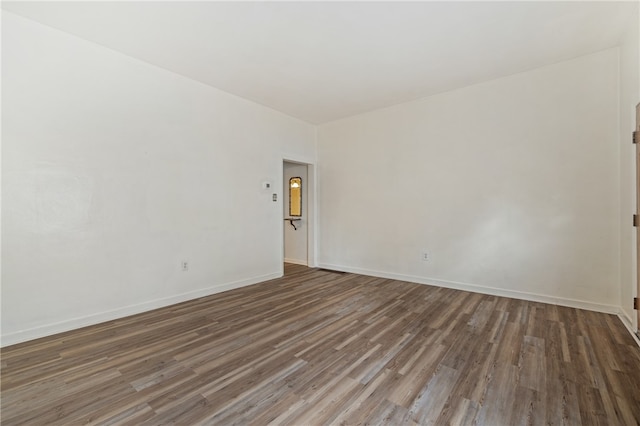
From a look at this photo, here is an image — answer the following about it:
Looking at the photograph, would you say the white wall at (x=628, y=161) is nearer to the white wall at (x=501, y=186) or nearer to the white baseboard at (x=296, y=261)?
the white wall at (x=501, y=186)

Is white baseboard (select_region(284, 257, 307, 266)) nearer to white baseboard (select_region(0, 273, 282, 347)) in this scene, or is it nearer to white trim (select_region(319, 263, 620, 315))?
white trim (select_region(319, 263, 620, 315))

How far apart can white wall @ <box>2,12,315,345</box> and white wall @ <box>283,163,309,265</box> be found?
5.82ft

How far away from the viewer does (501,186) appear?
3672 mm

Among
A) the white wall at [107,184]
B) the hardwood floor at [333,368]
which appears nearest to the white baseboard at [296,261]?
the white wall at [107,184]

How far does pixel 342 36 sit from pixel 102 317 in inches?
149

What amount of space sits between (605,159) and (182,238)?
502 centimetres

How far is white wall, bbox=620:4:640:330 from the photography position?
2.55 metres

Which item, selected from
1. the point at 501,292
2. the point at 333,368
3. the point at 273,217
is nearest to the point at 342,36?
the point at 273,217

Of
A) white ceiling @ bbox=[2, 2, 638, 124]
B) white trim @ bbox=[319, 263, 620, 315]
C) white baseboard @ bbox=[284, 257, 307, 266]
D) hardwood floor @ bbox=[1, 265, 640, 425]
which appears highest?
white ceiling @ bbox=[2, 2, 638, 124]

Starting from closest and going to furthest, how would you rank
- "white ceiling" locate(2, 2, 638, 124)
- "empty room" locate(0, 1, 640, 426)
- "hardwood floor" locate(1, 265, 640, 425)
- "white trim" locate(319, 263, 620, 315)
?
"hardwood floor" locate(1, 265, 640, 425) → "empty room" locate(0, 1, 640, 426) → "white ceiling" locate(2, 2, 638, 124) → "white trim" locate(319, 263, 620, 315)

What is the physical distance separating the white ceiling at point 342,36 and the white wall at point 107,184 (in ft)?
1.11

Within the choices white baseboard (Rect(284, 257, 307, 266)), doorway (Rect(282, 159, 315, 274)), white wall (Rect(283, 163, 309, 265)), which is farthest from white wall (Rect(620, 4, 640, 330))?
white baseboard (Rect(284, 257, 307, 266))

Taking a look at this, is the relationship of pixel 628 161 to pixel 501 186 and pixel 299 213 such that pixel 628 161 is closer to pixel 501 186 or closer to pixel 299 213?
pixel 501 186

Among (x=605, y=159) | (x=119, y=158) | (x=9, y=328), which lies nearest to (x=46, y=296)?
(x=9, y=328)
